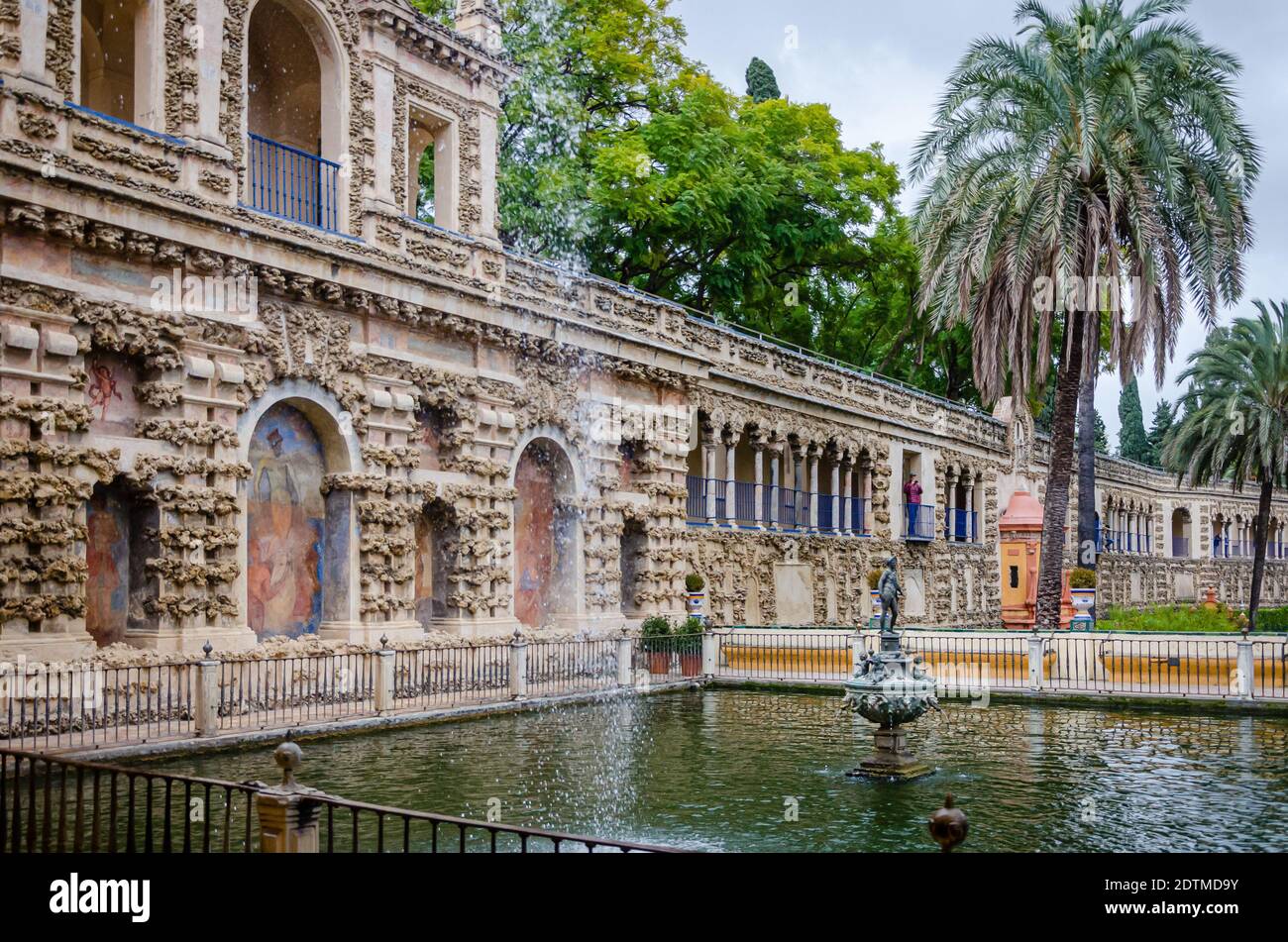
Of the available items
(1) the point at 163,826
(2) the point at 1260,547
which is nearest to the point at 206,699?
(1) the point at 163,826

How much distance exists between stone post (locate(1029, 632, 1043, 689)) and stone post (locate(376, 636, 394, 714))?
434 inches

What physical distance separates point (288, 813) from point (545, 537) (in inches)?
763

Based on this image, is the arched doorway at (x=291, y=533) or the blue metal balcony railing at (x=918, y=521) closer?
the arched doorway at (x=291, y=533)

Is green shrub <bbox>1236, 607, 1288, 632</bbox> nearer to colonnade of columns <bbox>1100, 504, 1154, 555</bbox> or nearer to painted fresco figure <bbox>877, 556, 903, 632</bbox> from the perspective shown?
colonnade of columns <bbox>1100, 504, 1154, 555</bbox>

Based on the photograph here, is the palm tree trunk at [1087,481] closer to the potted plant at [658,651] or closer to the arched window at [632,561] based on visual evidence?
the arched window at [632,561]

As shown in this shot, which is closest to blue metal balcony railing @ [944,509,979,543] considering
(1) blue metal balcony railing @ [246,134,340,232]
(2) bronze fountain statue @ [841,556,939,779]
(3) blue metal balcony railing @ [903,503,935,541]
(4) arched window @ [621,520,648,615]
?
(3) blue metal balcony railing @ [903,503,935,541]

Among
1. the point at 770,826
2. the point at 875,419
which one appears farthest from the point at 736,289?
the point at 770,826

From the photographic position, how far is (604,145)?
3397 centimetres

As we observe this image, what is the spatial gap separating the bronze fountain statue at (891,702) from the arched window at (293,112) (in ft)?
38.4

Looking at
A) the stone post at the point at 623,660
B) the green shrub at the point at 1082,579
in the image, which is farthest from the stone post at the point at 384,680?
the green shrub at the point at 1082,579

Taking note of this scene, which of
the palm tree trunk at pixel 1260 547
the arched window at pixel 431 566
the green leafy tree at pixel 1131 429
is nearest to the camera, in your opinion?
the arched window at pixel 431 566

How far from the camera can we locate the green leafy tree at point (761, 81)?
46.3 m
